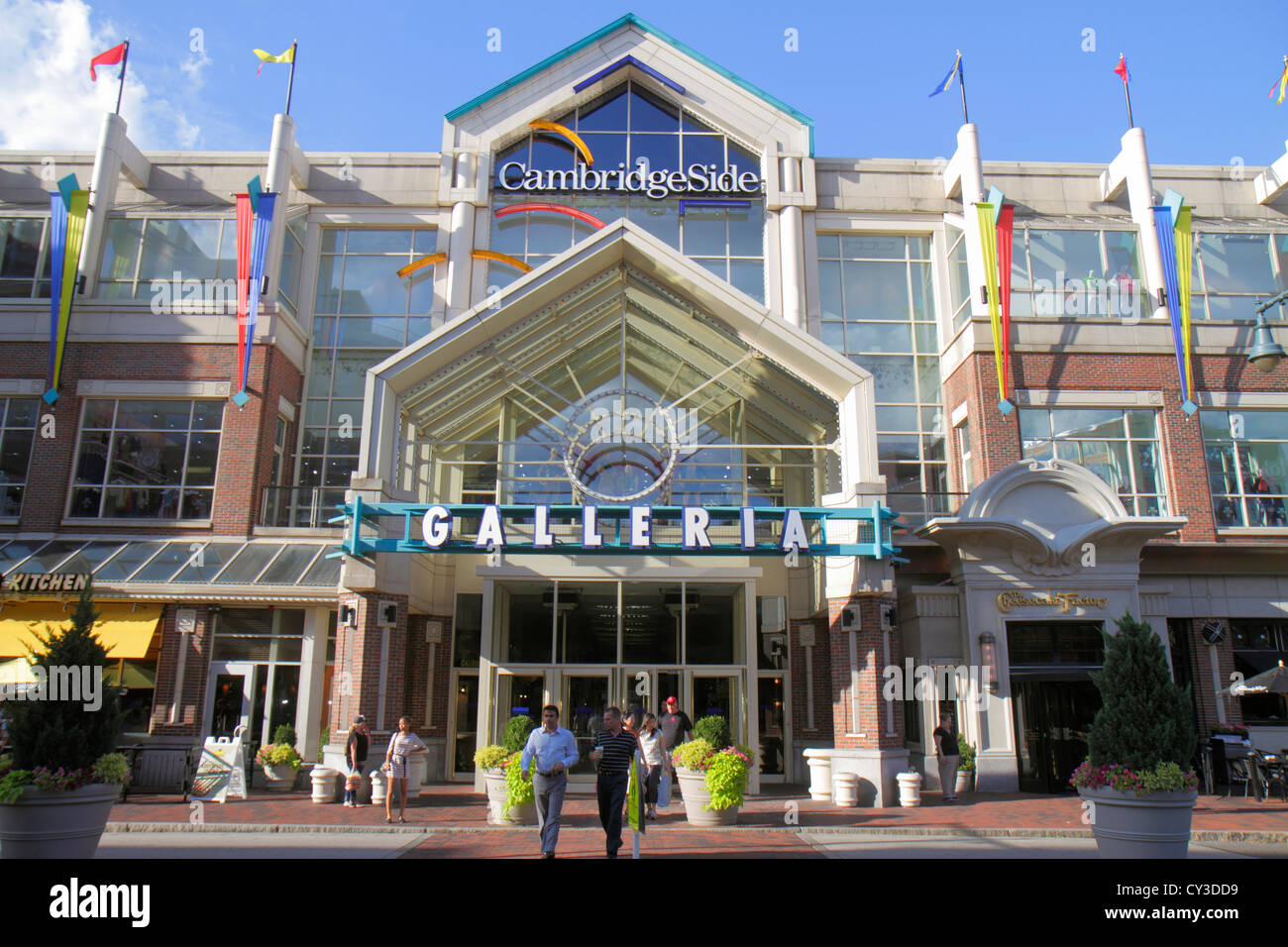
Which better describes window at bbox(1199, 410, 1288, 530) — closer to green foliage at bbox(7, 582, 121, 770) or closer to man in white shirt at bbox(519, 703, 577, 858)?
man in white shirt at bbox(519, 703, 577, 858)

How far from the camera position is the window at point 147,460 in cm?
2194

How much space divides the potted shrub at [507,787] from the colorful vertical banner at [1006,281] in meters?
15.0

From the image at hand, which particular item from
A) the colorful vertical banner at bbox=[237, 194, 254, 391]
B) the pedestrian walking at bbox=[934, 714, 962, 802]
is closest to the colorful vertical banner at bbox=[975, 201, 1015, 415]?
the pedestrian walking at bbox=[934, 714, 962, 802]

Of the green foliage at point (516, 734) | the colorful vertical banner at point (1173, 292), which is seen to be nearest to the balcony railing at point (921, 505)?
the colorful vertical banner at point (1173, 292)

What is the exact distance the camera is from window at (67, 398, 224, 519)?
21.9 metres

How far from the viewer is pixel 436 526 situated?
1672 cm

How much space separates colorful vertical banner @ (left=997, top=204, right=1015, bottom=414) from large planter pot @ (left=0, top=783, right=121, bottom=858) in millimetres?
20307

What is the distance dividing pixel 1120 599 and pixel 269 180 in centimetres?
2370

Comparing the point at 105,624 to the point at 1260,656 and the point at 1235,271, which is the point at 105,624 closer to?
the point at 1260,656

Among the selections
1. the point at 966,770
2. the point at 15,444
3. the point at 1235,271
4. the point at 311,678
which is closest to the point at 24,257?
the point at 15,444

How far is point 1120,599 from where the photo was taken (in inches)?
776

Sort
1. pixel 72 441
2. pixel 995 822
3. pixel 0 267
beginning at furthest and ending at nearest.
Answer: pixel 0 267
pixel 72 441
pixel 995 822
